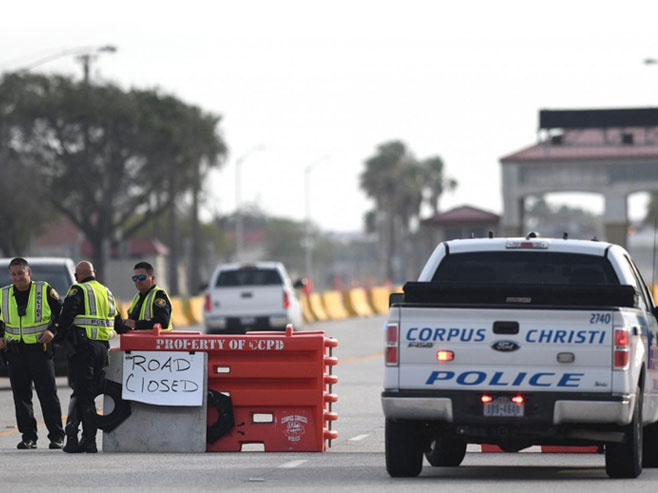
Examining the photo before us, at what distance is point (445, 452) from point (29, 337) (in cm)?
429

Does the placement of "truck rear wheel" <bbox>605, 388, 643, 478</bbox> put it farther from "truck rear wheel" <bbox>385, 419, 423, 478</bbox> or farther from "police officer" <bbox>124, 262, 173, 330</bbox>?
"police officer" <bbox>124, 262, 173, 330</bbox>

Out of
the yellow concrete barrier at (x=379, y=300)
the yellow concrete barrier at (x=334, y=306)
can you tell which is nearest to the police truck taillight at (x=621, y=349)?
the yellow concrete barrier at (x=334, y=306)

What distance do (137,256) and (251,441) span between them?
80.2 m

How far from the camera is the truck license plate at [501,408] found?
12406 millimetres

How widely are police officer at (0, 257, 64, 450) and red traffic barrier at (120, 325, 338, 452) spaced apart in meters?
1.56

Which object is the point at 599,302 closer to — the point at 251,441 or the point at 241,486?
the point at 241,486

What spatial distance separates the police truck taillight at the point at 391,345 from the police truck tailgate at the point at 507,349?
4 centimetres

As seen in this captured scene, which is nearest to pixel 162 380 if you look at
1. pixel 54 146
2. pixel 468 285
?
pixel 468 285

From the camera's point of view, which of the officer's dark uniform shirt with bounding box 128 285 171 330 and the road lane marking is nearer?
the road lane marking

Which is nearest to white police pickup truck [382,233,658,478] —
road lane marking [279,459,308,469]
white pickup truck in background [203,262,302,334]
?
road lane marking [279,459,308,469]

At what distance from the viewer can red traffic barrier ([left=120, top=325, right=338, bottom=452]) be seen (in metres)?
15.3

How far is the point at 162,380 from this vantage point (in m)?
15.5

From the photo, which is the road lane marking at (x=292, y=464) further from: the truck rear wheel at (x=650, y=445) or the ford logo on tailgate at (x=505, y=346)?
the truck rear wheel at (x=650, y=445)

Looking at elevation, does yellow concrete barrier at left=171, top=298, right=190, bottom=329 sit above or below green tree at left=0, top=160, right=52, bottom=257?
below
